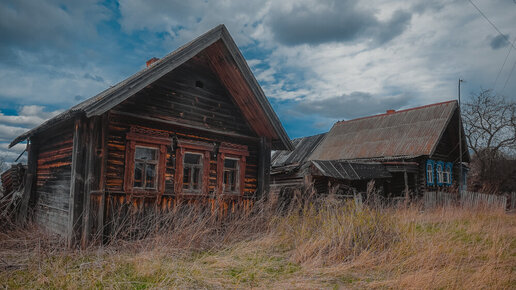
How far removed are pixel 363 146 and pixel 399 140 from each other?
2.35 metres

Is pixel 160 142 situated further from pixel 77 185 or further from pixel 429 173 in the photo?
pixel 429 173

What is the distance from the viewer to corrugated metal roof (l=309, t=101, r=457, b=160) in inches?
811

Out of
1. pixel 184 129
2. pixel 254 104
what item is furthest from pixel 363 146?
pixel 184 129

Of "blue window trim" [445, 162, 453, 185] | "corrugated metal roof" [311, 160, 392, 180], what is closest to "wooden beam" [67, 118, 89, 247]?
"corrugated metal roof" [311, 160, 392, 180]

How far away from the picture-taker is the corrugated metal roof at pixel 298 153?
22.9m

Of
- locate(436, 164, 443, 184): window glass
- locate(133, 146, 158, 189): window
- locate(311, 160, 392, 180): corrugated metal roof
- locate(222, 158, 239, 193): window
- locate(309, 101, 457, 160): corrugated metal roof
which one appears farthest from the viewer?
locate(436, 164, 443, 184): window glass

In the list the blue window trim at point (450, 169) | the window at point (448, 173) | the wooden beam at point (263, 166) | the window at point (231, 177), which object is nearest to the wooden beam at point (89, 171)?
the window at point (231, 177)

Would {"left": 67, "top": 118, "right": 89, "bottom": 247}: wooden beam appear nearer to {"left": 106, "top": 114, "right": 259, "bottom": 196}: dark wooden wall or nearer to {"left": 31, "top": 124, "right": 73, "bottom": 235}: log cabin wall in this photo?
{"left": 106, "top": 114, "right": 259, "bottom": 196}: dark wooden wall

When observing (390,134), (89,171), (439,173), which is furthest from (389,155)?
(89,171)

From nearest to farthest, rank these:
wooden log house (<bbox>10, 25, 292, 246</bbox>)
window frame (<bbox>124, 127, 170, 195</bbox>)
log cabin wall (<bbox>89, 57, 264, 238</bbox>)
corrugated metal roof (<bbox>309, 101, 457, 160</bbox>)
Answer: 1. wooden log house (<bbox>10, 25, 292, 246</bbox>)
2. log cabin wall (<bbox>89, 57, 264, 238</bbox>)
3. window frame (<bbox>124, 127, 170, 195</bbox>)
4. corrugated metal roof (<bbox>309, 101, 457, 160</bbox>)

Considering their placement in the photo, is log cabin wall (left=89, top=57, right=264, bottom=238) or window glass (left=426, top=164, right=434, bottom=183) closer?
log cabin wall (left=89, top=57, right=264, bottom=238)

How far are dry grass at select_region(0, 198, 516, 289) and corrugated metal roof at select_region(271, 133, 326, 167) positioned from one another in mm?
14696

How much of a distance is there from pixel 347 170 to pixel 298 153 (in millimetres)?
7422

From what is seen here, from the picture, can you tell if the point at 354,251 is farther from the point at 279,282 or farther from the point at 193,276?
the point at 193,276
